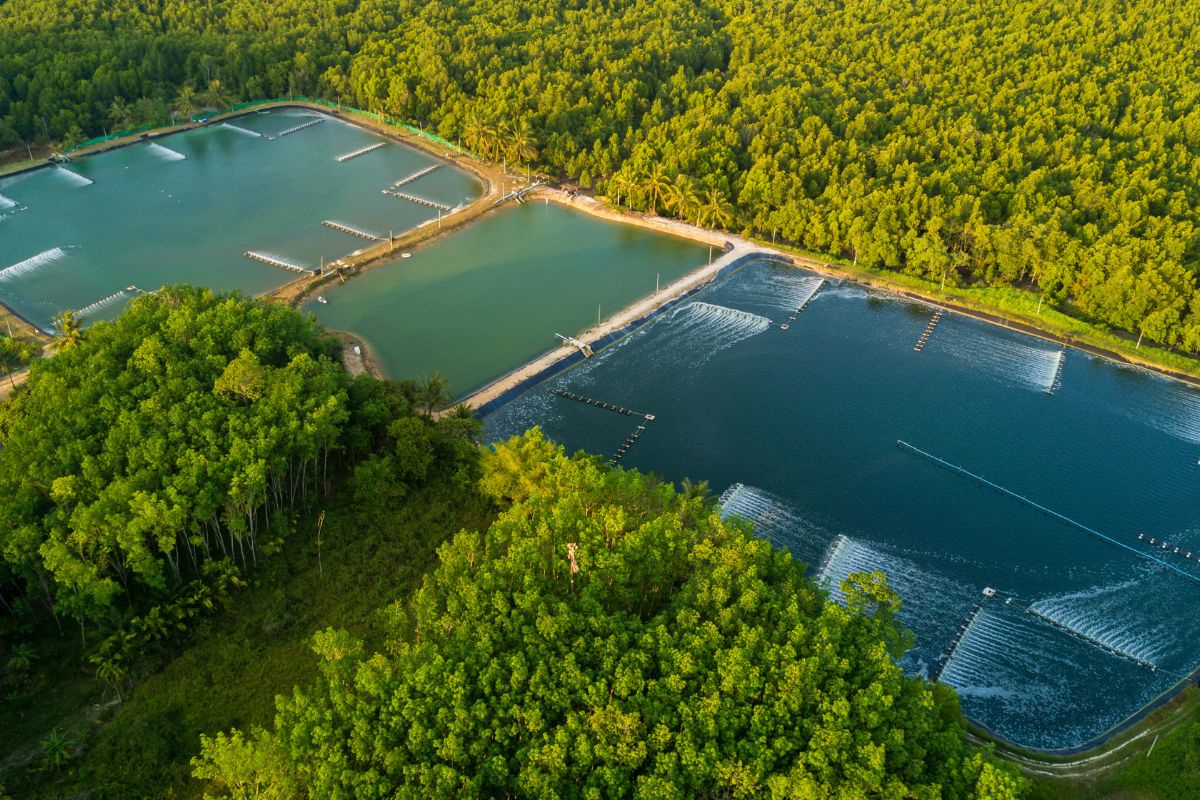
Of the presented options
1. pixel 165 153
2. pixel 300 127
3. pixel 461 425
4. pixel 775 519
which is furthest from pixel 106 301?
pixel 775 519

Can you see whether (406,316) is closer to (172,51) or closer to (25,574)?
(25,574)

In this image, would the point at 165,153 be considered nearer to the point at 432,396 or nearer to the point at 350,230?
the point at 350,230

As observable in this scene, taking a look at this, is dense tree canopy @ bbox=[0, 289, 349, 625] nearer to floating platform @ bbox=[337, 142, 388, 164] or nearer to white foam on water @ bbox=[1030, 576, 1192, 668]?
white foam on water @ bbox=[1030, 576, 1192, 668]

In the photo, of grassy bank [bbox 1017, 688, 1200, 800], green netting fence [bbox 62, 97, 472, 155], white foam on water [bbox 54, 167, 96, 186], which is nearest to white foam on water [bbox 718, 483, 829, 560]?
grassy bank [bbox 1017, 688, 1200, 800]

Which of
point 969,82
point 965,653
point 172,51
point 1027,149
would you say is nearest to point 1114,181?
point 1027,149

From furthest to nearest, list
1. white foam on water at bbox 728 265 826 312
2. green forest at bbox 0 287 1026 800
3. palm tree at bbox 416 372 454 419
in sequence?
white foam on water at bbox 728 265 826 312 → palm tree at bbox 416 372 454 419 → green forest at bbox 0 287 1026 800

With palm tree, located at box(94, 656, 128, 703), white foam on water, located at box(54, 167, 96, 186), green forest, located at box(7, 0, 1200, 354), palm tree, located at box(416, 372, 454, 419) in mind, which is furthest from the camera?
white foam on water, located at box(54, 167, 96, 186)
